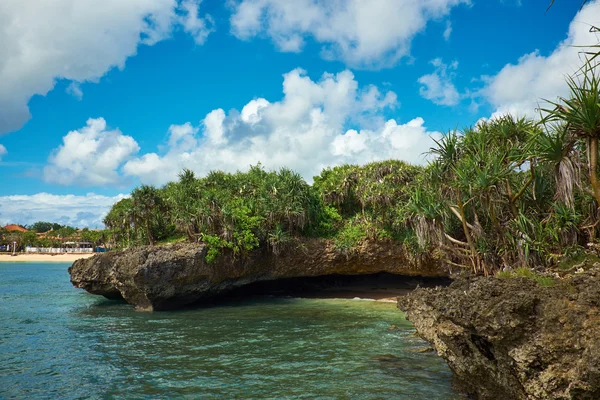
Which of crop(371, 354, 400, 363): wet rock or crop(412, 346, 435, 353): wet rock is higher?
crop(412, 346, 435, 353): wet rock

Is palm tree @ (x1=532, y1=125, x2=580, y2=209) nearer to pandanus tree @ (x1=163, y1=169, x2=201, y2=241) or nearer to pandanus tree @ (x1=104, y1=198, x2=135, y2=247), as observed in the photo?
pandanus tree @ (x1=163, y1=169, x2=201, y2=241)

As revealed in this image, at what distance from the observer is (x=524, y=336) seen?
23.2 feet

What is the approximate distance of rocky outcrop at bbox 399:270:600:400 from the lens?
21.5ft

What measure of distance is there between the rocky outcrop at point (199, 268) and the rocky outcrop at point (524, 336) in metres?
18.6

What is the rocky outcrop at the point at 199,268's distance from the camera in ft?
78.8

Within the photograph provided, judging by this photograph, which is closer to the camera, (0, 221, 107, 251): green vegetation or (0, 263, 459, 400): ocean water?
(0, 263, 459, 400): ocean water

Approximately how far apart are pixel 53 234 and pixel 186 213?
107636mm

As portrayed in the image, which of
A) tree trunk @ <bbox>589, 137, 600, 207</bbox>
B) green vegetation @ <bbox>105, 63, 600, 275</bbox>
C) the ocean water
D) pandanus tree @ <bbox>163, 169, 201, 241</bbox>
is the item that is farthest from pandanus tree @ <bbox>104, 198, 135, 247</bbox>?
tree trunk @ <bbox>589, 137, 600, 207</bbox>

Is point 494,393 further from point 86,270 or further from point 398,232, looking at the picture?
point 86,270

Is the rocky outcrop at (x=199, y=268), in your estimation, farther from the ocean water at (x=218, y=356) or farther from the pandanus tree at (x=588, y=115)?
the pandanus tree at (x=588, y=115)

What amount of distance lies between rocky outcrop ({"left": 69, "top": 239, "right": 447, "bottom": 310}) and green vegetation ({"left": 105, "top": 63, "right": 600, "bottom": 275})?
0.89 m

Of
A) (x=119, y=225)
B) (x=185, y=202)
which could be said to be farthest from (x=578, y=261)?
(x=119, y=225)

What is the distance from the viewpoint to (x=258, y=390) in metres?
10.1

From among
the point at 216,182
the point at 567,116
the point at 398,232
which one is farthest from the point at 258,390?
the point at 216,182
